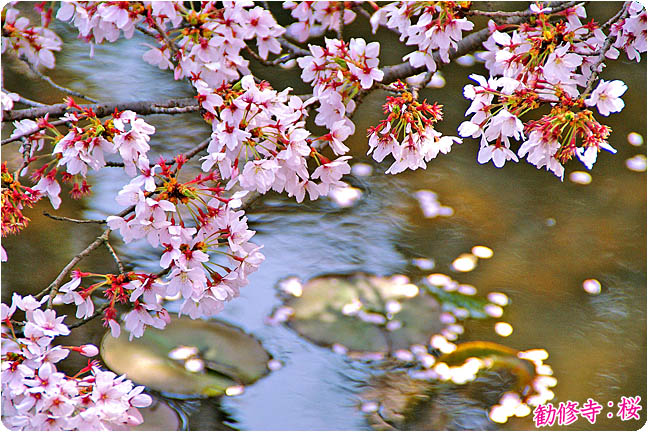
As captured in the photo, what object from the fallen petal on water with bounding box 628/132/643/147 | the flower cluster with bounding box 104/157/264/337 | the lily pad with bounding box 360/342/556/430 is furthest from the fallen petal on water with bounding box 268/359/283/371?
the fallen petal on water with bounding box 628/132/643/147

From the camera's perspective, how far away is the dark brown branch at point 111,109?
1262 millimetres

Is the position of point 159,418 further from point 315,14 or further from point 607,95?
point 607,95

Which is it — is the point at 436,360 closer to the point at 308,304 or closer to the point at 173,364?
the point at 308,304

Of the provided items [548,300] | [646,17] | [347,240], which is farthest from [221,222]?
[548,300]

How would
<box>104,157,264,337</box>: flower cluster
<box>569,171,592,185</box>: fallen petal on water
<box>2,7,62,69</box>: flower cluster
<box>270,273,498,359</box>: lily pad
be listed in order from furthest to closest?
<box>569,171,592,185</box>: fallen petal on water
<box>270,273,498,359</box>: lily pad
<box>2,7,62,69</box>: flower cluster
<box>104,157,264,337</box>: flower cluster

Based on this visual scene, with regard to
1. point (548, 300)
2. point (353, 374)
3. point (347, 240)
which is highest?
point (347, 240)

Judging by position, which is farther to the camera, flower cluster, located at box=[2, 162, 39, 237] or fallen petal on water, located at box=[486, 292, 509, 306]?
fallen petal on water, located at box=[486, 292, 509, 306]

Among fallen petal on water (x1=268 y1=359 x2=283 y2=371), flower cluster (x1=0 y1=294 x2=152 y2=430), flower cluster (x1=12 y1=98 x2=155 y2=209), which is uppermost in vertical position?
flower cluster (x1=12 y1=98 x2=155 y2=209)

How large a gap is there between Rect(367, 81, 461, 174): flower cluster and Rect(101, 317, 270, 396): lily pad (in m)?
1.04

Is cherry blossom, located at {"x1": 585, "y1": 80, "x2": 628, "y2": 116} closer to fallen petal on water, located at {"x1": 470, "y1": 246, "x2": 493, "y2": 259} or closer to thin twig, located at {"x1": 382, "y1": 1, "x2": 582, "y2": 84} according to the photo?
thin twig, located at {"x1": 382, "y1": 1, "x2": 582, "y2": 84}

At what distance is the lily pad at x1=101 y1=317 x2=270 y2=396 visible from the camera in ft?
6.32

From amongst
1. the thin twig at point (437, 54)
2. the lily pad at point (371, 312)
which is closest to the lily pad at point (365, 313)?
the lily pad at point (371, 312)

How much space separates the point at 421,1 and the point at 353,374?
1.24m

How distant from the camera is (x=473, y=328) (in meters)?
2.15
